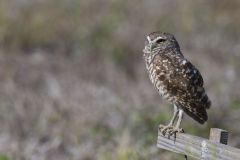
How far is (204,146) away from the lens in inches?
208

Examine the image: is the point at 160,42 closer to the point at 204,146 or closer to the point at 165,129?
the point at 165,129

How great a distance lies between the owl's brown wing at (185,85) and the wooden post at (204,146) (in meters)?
0.36

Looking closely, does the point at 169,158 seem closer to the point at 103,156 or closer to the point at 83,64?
the point at 103,156

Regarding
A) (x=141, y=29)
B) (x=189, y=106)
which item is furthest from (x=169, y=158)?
(x=141, y=29)

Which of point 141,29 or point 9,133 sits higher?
point 141,29

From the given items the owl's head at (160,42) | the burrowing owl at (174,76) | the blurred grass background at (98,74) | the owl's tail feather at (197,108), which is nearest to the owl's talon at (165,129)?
the burrowing owl at (174,76)

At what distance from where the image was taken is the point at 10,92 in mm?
11438

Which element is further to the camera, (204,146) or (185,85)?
(185,85)

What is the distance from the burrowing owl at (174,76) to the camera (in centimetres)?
591

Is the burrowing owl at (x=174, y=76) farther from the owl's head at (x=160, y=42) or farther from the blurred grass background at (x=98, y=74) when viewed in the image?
the blurred grass background at (x=98, y=74)

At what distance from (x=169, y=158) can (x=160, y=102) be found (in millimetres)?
2404

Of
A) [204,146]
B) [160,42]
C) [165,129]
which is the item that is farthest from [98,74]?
[204,146]

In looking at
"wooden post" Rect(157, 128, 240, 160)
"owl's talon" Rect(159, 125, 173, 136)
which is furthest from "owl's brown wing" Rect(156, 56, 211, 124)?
"wooden post" Rect(157, 128, 240, 160)

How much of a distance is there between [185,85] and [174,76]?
0.09m
